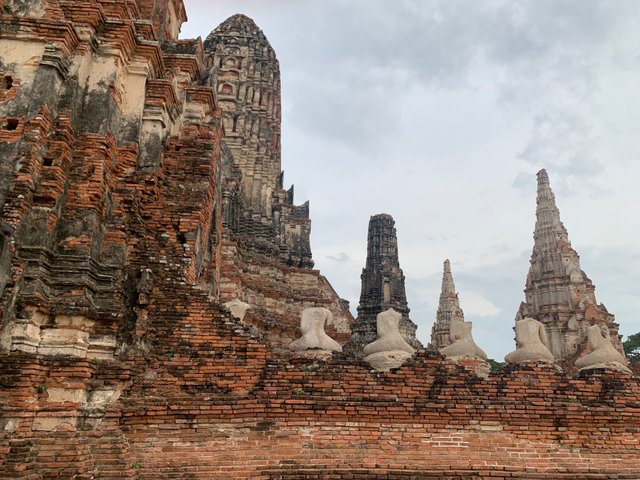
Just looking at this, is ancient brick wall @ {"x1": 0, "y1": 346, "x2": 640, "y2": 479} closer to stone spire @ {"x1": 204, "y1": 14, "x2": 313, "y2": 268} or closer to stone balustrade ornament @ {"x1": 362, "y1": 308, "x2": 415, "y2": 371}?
stone balustrade ornament @ {"x1": 362, "y1": 308, "x2": 415, "y2": 371}

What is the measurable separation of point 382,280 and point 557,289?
11264 millimetres

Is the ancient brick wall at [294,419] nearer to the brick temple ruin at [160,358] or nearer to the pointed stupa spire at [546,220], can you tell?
the brick temple ruin at [160,358]

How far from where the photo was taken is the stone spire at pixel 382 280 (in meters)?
36.5

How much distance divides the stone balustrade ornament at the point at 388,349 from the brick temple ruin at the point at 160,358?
3cm

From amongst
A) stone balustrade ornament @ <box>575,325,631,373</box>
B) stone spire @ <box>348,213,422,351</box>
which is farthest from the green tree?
stone balustrade ornament @ <box>575,325,631,373</box>

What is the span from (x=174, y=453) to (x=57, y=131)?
174 inches

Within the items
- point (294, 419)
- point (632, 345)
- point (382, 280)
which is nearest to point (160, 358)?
point (294, 419)

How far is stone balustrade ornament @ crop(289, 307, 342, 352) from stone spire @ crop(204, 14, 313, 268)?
25.2 meters

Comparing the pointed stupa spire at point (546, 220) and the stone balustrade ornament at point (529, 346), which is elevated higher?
the pointed stupa spire at point (546, 220)

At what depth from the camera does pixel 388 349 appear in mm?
8156

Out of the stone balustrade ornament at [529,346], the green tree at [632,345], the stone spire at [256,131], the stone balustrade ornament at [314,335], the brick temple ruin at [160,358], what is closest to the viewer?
the brick temple ruin at [160,358]

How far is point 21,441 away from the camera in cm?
591

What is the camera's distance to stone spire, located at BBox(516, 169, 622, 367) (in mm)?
29341

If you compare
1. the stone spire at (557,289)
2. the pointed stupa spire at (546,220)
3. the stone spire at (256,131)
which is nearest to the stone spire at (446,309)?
the stone spire at (557,289)
